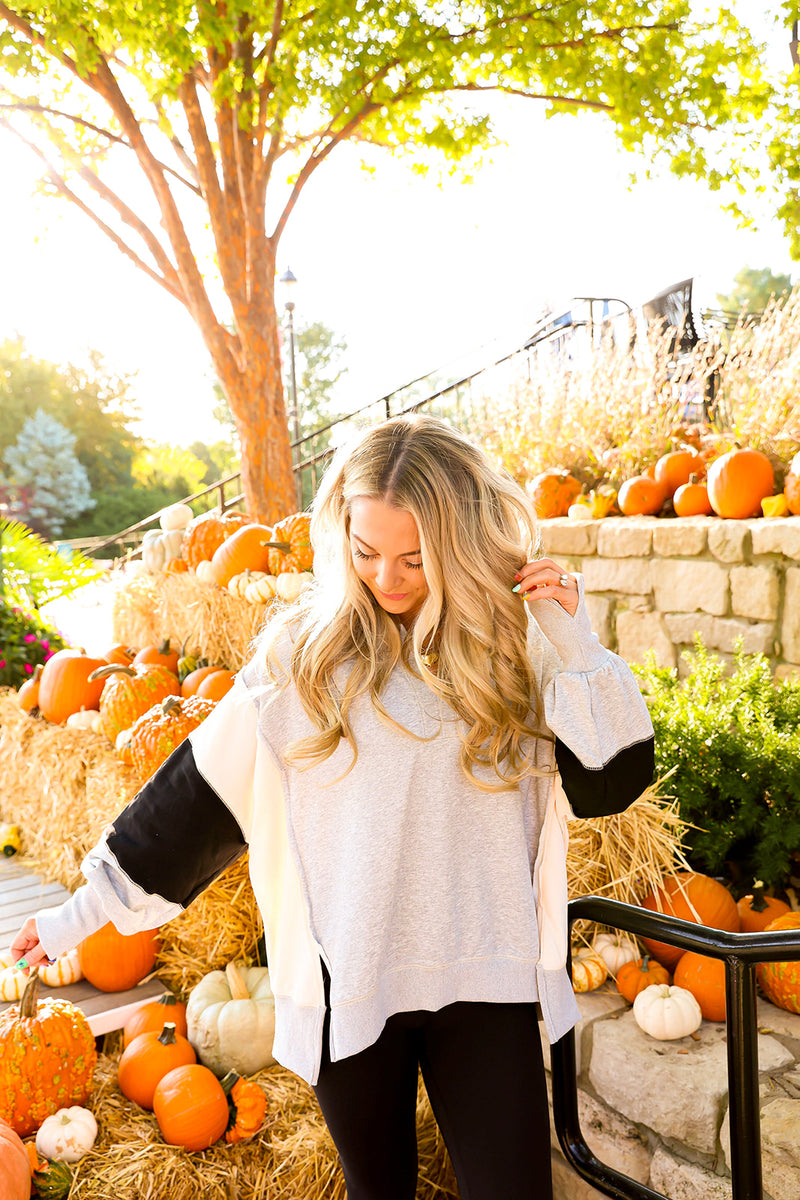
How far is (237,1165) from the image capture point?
7.50ft

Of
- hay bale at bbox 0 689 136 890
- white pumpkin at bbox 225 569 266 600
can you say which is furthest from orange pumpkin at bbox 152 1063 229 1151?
white pumpkin at bbox 225 569 266 600

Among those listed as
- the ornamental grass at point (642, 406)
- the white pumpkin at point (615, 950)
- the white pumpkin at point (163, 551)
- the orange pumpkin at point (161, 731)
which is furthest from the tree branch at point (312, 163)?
the white pumpkin at point (615, 950)

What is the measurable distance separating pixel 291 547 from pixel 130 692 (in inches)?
36.1

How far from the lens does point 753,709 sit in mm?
2910

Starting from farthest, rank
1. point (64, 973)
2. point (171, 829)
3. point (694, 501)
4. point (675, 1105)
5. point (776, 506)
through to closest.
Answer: point (694, 501)
point (776, 506)
point (64, 973)
point (675, 1105)
point (171, 829)

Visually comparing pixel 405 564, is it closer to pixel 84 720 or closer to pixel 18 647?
pixel 84 720

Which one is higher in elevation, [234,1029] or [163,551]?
[163,551]

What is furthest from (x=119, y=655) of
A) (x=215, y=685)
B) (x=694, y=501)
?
(x=694, y=501)

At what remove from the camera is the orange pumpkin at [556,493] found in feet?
18.1

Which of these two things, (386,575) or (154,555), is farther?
(154,555)

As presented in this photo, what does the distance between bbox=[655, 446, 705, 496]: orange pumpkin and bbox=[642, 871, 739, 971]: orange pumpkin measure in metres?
2.88

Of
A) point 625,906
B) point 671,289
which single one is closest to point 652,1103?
point 625,906

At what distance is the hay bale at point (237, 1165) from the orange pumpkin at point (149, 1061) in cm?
8

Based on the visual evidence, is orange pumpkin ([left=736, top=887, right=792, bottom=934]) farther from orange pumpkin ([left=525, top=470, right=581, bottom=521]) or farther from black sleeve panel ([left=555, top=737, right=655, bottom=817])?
orange pumpkin ([left=525, top=470, right=581, bottom=521])
